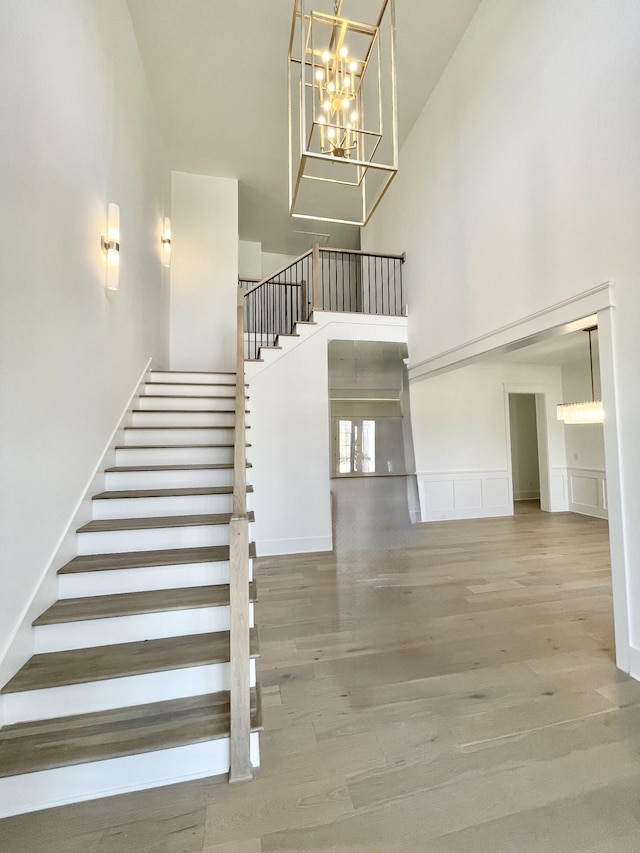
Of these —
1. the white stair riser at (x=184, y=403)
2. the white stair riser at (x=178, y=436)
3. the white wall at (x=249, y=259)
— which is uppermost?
the white wall at (x=249, y=259)

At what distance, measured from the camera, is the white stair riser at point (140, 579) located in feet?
6.45

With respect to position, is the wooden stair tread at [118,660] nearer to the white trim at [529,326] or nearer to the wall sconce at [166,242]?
the white trim at [529,326]

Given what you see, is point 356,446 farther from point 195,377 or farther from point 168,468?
point 168,468

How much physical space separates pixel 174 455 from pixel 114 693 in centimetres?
178

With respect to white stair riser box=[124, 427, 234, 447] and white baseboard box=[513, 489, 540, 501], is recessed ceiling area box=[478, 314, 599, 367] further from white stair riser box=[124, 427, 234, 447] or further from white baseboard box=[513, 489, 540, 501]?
white baseboard box=[513, 489, 540, 501]

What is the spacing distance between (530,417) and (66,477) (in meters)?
8.89

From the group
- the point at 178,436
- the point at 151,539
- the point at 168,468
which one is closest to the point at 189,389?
the point at 178,436

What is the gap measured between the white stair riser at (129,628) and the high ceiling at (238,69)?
5244 mm

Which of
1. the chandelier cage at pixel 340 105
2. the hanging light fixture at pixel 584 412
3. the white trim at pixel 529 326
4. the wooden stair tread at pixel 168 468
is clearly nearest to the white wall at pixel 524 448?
the hanging light fixture at pixel 584 412

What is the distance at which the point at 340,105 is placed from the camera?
8.93 ft

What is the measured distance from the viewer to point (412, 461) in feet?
17.5

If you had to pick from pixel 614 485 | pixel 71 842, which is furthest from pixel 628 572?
pixel 71 842

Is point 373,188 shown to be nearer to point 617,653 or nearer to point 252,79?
point 252,79

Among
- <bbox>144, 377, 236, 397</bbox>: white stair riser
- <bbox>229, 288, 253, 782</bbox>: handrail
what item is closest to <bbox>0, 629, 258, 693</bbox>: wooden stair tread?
<bbox>229, 288, 253, 782</bbox>: handrail
